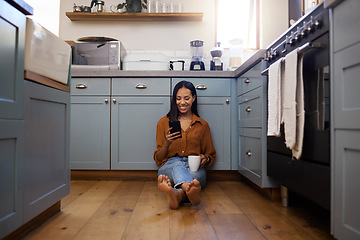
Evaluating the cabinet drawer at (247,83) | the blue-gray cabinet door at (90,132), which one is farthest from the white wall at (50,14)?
the cabinet drawer at (247,83)

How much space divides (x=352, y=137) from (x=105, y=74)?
2.10 m

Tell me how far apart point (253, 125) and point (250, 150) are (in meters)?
0.21

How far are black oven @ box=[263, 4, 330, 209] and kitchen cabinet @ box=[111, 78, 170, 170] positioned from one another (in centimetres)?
134

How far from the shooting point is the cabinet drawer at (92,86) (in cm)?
260

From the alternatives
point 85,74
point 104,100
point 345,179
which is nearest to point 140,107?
point 104,100

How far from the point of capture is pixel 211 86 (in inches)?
102

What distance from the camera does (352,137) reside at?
95cm

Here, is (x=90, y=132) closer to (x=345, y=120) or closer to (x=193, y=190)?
(x=193, y=190)

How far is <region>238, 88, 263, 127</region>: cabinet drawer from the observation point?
6.38 feet

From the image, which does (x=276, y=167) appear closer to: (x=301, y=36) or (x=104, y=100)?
(x=301, y=36)

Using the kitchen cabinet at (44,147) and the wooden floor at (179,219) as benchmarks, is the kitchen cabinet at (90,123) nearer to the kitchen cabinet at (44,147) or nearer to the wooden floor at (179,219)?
the wooden floor at (179,219)

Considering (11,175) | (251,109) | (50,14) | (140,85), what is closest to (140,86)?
(140,85)

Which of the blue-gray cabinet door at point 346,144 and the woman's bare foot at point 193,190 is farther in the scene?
the woman's bare foot at point 193,190

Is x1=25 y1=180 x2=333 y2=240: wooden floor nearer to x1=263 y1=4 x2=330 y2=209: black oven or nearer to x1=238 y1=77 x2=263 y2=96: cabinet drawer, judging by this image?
x1=263 y1=4 x2=330 y2=209: black oven
